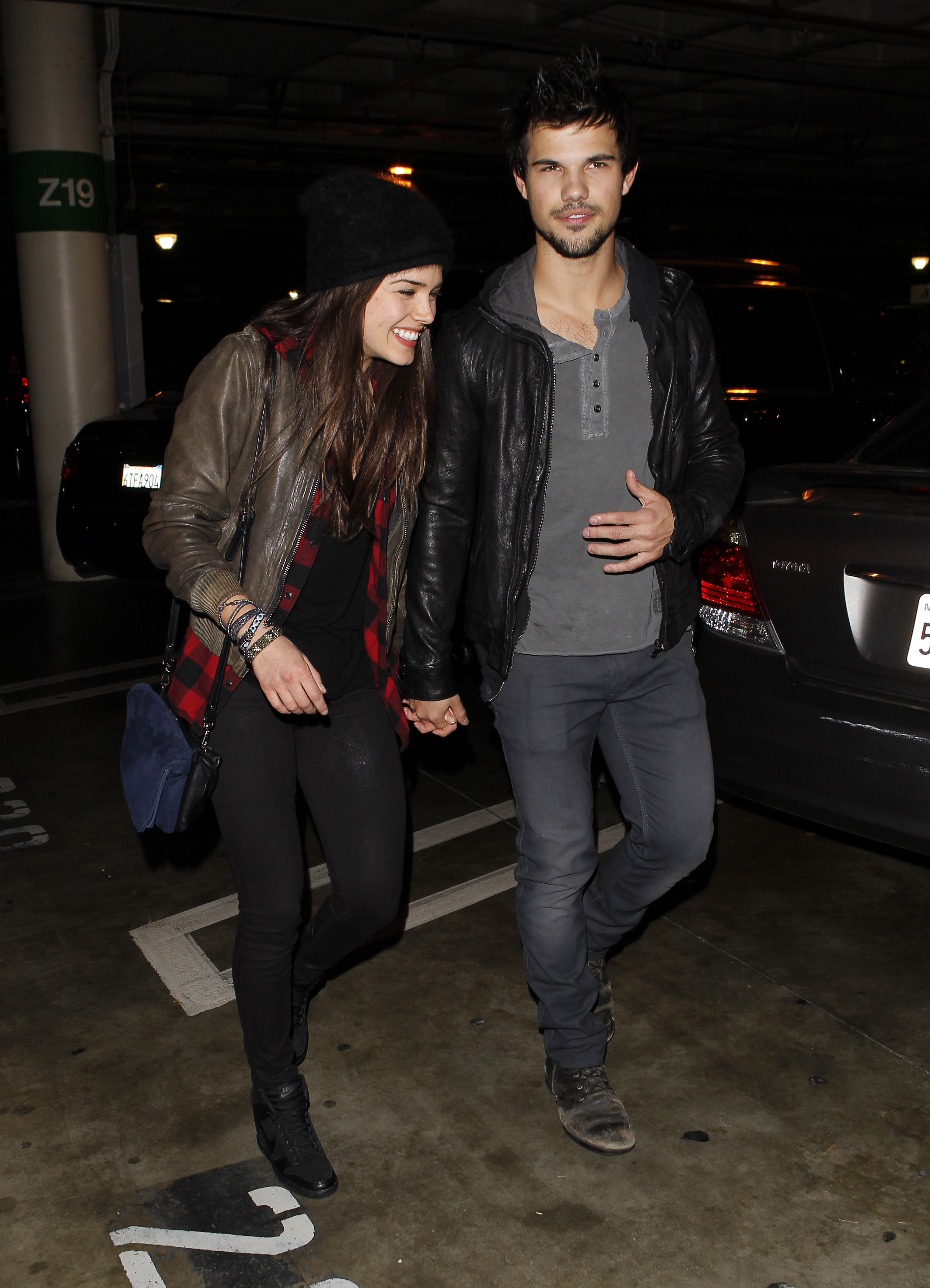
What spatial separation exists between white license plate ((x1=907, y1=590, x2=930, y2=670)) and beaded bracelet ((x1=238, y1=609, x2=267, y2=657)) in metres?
1.45

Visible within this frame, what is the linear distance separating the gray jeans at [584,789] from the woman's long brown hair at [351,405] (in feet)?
1.59

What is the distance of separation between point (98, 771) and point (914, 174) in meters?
19.5

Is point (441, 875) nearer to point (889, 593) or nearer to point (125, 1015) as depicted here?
point (125, 1015)

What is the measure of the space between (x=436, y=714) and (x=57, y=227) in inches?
280

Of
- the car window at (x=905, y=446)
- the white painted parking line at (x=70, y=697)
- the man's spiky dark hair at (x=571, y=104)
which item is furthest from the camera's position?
the white painted parking line at (x=70, y=697)

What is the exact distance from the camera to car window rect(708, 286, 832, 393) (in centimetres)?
647

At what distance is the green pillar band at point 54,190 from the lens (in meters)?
8.16

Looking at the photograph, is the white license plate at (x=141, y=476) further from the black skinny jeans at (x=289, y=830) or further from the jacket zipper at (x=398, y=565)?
the black skinny jeans at (x=289, y=830)

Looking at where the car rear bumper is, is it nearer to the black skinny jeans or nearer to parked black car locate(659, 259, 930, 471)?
the black skinny jeans

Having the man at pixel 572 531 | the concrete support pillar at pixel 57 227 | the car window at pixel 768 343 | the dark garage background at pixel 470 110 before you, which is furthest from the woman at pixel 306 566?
the concrete support pillar at pixel 57 227

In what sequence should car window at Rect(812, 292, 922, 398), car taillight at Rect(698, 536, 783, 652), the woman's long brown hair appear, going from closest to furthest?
1. the woman's long brown hair
2. car taillight at Rect(698, 536, 783, 652)
3. car window at Rect(812, 292, 922, 398)

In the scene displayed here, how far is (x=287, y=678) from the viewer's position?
2.07 metres

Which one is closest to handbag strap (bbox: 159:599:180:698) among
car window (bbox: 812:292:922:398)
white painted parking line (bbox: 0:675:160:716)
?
white painted parking line (bbox: 0:675:160:716)

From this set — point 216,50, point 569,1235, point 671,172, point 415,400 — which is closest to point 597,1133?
point 569,1235
